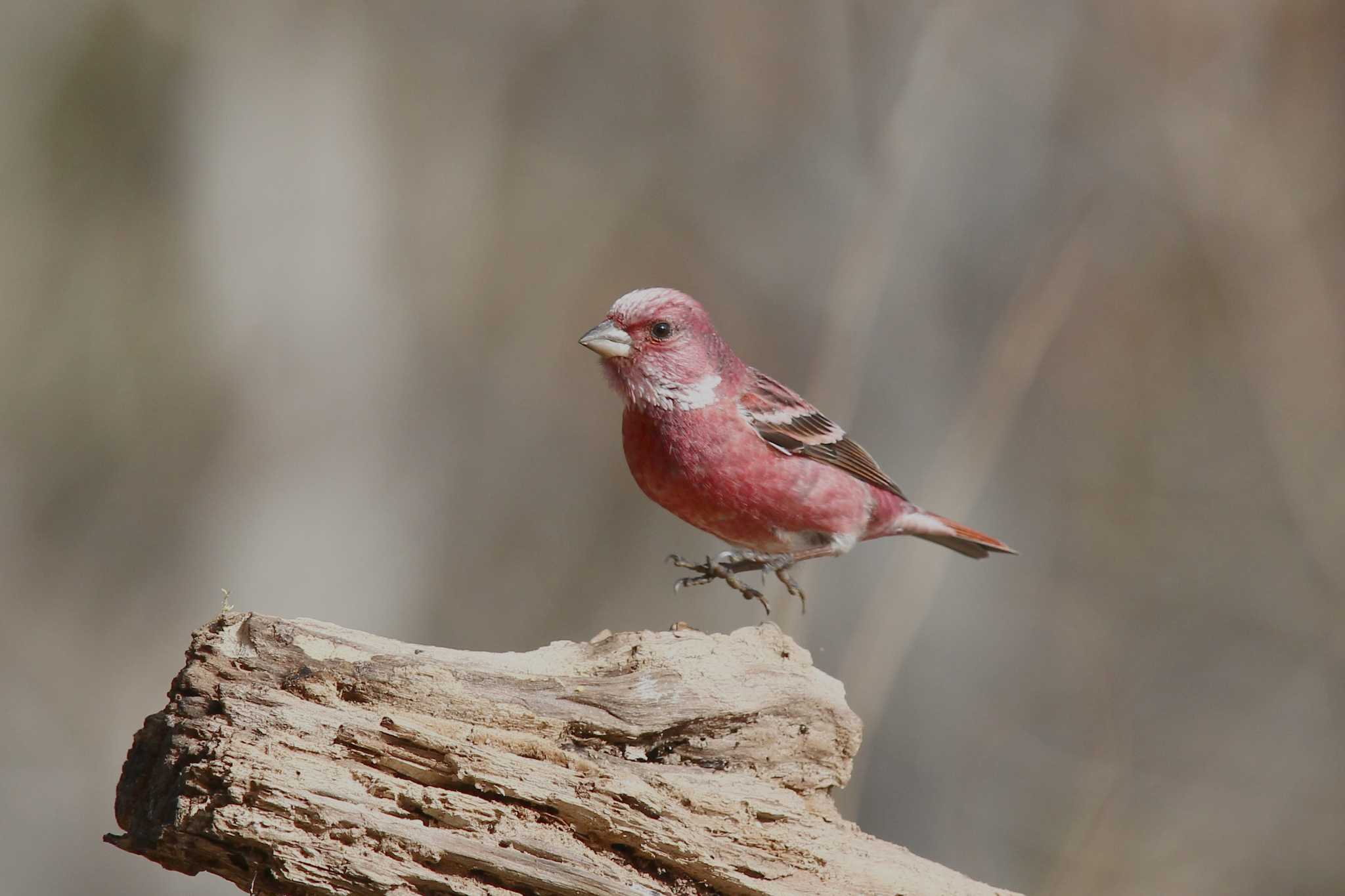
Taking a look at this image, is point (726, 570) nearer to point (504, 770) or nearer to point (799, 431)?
point (799, 431)

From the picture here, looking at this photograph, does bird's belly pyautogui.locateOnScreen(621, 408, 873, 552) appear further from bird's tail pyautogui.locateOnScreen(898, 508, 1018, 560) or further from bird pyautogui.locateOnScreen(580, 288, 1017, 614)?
bird's tail pyautogui.locateOnScreen(898, 508, 1018, 560)

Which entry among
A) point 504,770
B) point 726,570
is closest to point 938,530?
point 726,570

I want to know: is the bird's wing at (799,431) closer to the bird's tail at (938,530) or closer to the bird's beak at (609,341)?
the bird's tail at (938,530)

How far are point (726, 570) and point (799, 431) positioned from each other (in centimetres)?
76

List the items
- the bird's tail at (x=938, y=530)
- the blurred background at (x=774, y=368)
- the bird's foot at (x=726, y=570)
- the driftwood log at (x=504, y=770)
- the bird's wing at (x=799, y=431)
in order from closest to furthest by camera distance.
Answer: the driftwood log at (x=504, y=770), the bird's foot at (x=726, y=570), the bird's wing at (x=799, y=431), the bird's tail at (x=938, y=530), the blurred background at (x=774, y=368)

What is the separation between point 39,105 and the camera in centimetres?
907

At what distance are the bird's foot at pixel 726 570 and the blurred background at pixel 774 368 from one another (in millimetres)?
2341

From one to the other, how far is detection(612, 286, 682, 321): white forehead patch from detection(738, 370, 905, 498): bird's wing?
56 centimetres

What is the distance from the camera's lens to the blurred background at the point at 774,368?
8.52m

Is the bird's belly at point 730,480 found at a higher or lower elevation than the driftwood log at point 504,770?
higher

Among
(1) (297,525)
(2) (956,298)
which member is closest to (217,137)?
(1) (297,525)

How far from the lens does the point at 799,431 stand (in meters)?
5.52

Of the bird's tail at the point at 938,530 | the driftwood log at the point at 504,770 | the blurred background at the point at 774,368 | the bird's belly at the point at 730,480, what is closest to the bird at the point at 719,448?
the bird's belly at the point at 730,480

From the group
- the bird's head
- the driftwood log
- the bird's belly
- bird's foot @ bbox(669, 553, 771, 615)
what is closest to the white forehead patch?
the bird's head
